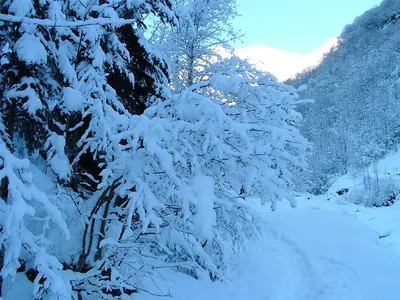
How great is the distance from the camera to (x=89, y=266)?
328 cm

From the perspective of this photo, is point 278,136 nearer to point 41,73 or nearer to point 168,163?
point 168,163

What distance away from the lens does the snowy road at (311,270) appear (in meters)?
4.84

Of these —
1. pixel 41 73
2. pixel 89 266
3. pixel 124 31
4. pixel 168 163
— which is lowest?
pixel 89 266

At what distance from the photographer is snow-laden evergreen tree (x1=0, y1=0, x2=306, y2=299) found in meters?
2.17

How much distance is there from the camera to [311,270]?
238 inches

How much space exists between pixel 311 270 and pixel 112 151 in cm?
491

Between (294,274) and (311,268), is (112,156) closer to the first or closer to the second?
(294,274)

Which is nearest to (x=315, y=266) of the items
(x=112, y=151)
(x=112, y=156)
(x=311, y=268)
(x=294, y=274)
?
(x=311, y=268)

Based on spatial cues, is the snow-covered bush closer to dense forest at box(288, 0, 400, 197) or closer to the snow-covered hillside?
dense forest at box(288, 0, 400, 197)

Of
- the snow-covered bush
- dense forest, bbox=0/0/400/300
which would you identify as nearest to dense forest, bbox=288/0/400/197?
the snow-covered bush

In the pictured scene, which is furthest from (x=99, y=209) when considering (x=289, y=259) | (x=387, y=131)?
(x=387, y=131)

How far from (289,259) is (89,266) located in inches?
188

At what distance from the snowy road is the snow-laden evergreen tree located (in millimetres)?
972

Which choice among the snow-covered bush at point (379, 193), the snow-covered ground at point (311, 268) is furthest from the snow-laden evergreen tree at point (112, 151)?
the snow-covered bush at point (379, 193)
